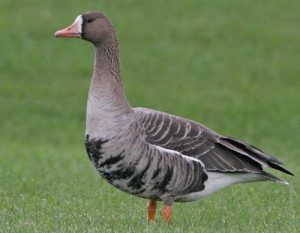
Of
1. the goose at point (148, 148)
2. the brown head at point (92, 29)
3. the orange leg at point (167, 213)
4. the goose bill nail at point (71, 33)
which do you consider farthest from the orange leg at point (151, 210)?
→ the goose bill nail at point (71, 33)

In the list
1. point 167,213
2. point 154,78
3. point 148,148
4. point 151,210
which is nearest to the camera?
point 148,148

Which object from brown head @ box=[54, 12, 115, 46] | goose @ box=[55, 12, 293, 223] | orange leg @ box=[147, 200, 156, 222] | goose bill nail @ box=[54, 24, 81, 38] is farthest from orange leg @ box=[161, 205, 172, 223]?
goose bill nail @ box=[54, 24, 81, 38]

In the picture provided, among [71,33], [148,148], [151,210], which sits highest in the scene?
[71,33]

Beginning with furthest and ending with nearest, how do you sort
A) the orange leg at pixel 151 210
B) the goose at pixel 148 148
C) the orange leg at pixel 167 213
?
the orange leg at pixel 151 210 → the orange leg at pixel 167 213 → the goose at pixel 148 148

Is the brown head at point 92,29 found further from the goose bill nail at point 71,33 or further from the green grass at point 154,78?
the green grass at point 154,78

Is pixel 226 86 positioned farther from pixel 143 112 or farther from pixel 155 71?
pixel 143 112

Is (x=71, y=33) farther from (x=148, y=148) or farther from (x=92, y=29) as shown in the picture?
(x=148, y=148)

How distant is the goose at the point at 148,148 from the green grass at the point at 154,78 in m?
2.47

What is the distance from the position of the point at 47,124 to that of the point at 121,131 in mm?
13147

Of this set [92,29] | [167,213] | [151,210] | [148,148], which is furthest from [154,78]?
[148,148]

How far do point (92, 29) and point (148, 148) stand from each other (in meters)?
1.34

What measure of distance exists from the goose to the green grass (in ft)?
8.12

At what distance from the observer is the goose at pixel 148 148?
8664mm

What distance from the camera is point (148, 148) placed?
873 centimetres
